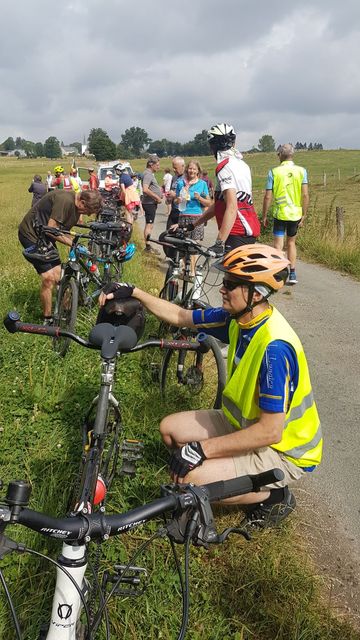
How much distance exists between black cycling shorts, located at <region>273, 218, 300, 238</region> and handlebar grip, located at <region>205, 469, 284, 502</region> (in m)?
7.22

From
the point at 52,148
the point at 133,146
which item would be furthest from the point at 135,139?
the point at 52,148

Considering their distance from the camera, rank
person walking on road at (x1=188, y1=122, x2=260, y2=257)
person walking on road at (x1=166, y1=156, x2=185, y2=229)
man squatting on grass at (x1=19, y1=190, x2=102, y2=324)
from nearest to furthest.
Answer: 1. person walking on road at (x1=188, y1=122, x2=260, y2=257)
2. man squatting on grass at (x1=19, y1=190, x2=102, y2=324)
3. person walking on road at (x1=166, y1=156, x2=185, y2=229)

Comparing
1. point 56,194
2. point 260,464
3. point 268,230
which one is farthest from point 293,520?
point 268,230

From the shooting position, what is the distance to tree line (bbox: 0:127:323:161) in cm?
10262

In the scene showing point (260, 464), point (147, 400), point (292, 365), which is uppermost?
point (292, 365)

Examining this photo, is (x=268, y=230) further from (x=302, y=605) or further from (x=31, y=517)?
(x=31, y=517)

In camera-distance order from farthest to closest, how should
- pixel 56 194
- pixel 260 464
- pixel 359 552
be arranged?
pixel 56 194 < pixel 359 552 < pixel 260 464

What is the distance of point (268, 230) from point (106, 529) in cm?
1244

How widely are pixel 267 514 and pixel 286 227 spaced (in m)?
6.12

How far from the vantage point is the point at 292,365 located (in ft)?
8.59

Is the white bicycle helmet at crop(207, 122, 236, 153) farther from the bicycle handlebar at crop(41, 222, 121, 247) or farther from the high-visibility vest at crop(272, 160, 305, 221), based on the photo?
the high-visibility vest at crop(272, 160, 305, 221)

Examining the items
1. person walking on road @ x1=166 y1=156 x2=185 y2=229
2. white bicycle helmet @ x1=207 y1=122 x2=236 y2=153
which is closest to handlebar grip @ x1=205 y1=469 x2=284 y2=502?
white bicycle helmet @ x1=207 y1=122 x2=236 y2=153

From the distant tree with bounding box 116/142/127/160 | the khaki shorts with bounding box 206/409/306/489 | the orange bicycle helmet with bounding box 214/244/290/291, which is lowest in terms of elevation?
the khaki shorts with bounding box 206/409/306/489

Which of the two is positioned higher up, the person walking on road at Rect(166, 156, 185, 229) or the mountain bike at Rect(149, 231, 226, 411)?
the person walking on road at Rect(166, 156, 185, 229)
